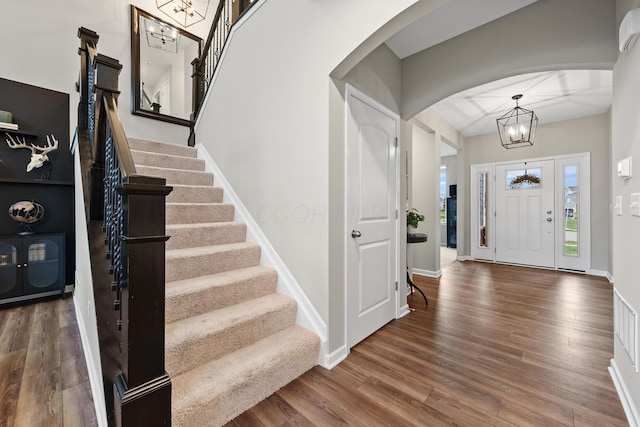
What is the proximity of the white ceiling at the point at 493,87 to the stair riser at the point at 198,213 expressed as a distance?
234 centimetres

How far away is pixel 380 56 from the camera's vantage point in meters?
2.59

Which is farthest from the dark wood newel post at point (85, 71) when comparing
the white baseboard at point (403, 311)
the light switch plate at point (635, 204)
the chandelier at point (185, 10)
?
the light switch plate at point (635, 204)

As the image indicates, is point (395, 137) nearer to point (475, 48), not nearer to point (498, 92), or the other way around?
point (475, 48)

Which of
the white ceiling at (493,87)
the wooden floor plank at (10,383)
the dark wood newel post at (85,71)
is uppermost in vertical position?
the white ceiling at (493,87)

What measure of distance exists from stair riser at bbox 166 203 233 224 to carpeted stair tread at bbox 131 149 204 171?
771 mm

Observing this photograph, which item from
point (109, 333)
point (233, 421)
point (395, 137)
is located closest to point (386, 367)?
point (233, 421)

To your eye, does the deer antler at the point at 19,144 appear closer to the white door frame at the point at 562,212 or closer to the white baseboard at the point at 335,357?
the white baseboard at the point at 335,357

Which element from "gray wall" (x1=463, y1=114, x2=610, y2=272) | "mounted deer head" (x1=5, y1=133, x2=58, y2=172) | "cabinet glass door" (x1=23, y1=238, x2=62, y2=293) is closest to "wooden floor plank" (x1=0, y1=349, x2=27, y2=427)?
"cabinet glass door" (x1=23, y1=238, x2=62, y2=293)

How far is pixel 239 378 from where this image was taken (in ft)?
5.00

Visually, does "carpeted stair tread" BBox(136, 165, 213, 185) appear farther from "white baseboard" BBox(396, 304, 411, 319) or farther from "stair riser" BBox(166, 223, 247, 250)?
"white baseboard" BBox(396, 304, 411, 319)

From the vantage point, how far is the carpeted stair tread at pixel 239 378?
135 centimetres

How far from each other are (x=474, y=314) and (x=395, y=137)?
2.04 metres

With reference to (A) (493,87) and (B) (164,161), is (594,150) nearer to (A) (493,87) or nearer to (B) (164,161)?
(A) (493,87)

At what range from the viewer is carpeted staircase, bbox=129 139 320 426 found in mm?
1461
